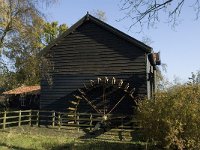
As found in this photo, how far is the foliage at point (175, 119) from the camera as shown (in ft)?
40.6

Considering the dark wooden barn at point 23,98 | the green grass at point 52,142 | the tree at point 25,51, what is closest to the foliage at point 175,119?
the green grass at point 52,142

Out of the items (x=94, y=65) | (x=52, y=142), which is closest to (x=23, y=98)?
(x=94, y=65)

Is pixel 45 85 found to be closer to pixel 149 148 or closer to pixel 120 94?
pixel 120 94

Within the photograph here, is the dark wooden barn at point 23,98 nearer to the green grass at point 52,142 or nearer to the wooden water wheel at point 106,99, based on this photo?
the wooden water wheel at point 106,99

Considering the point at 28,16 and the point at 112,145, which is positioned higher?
the point at 28,16

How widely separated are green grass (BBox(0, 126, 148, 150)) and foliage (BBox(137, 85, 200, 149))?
2004 mm

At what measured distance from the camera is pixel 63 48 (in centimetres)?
2588

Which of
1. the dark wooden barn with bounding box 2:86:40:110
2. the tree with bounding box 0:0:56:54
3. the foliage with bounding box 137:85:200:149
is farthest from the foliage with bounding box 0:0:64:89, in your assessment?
the dark wooden barn with bounding box 2:86:40:110

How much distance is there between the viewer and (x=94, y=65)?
24797 millimetres

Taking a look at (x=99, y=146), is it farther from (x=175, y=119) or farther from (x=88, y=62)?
(x=88, y=62)

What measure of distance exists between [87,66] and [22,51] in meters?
6.26

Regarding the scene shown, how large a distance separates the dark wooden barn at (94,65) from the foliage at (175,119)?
9.40 metres

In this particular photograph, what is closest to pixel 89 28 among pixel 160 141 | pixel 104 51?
pixel 104 51

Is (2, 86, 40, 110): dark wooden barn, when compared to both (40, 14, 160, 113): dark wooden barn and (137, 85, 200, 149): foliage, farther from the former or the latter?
(137, 85, 200, 149): foliage
